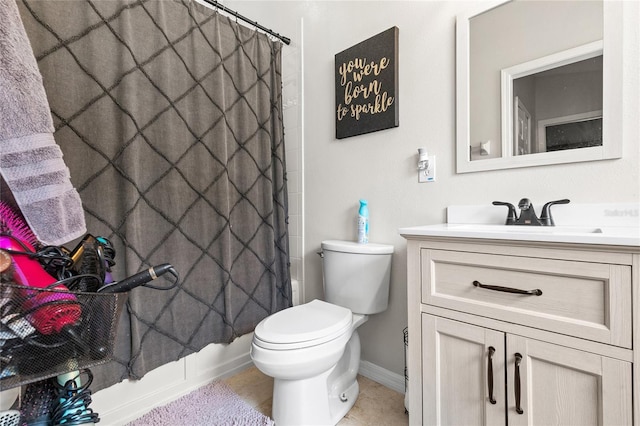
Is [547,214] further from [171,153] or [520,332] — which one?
[171,153]

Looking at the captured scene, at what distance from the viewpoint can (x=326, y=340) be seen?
1140 mm

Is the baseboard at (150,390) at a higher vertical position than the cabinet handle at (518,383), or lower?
lower

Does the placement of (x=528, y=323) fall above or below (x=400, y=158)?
below

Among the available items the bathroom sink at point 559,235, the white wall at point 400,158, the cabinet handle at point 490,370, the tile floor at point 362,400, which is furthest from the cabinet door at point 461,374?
the white wall at point 400,158

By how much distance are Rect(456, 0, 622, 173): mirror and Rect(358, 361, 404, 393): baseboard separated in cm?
108

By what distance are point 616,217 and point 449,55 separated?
0.88 meters

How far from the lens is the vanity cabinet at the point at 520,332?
27.0 inches

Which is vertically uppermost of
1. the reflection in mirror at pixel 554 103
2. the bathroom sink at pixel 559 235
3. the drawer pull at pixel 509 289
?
the reflection in mirror at pixel 554 103

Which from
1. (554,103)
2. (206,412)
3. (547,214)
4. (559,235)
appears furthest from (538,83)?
(206,412)

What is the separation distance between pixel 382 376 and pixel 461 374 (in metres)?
0.74

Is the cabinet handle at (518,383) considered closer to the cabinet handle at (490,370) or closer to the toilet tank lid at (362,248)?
the cabinet handle at (490,370)

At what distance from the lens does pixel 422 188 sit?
1395 mm

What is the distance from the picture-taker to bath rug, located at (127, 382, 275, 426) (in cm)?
126

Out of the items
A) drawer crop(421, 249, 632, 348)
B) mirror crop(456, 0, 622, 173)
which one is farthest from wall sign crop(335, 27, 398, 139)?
drawer crop(421, 249, 632, 348)
